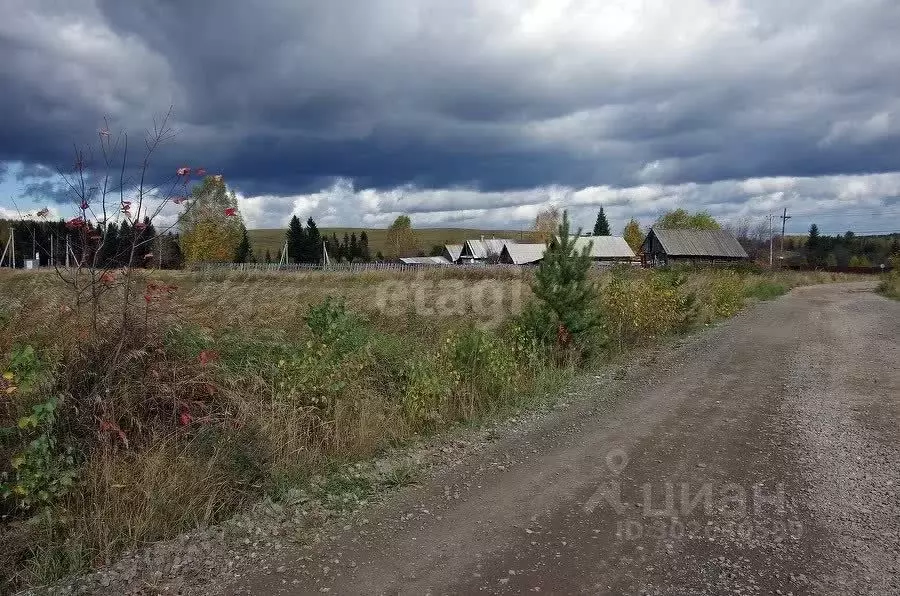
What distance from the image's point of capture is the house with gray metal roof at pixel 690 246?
210ft

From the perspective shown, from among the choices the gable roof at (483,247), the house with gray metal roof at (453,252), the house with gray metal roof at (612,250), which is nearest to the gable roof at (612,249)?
the house with gray metal roof at (612,250)

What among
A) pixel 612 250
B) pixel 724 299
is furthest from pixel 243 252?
pixel 724 299

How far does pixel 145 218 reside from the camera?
5.14 meters

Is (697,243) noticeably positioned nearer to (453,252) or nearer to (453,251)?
(453,252)

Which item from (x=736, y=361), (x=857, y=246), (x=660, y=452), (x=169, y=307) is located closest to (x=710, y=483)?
(x=660, y=452)

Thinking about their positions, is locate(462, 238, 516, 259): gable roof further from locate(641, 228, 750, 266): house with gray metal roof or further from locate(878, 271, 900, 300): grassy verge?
locate(878, 271, 900, 300): grassy verge

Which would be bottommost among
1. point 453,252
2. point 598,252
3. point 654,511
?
point 654,511

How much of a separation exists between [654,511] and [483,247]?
85.7 meters

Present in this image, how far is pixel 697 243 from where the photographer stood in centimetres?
6569

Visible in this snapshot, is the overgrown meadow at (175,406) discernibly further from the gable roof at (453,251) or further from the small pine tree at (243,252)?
the gable roof at (453,251)

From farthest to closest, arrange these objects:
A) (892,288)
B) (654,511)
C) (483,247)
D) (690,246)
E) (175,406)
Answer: (483,247) < (690,246) < (892,288) < (175,406) < (654,511)

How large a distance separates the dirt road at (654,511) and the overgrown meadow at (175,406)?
3.36 ft

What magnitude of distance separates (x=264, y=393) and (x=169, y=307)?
124 centimetres

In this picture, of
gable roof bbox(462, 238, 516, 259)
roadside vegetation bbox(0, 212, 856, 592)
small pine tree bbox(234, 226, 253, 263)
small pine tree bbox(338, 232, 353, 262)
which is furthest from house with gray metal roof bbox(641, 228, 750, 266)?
roadside vegetation bbox(0, 212, 856, 592)
